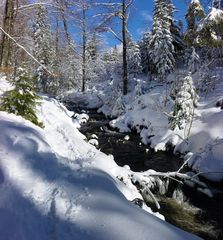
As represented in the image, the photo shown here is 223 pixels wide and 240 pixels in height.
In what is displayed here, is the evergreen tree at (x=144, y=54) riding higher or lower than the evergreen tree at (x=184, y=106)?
higher

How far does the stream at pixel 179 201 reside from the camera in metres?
7.17

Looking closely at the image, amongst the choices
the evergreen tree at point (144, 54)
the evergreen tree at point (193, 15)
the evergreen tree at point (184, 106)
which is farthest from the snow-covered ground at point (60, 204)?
the evergreen tree at point (144, 54)

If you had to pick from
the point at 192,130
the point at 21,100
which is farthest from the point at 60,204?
the point at 192,130

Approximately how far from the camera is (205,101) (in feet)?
58.3

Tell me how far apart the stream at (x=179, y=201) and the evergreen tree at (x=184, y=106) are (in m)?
1.85

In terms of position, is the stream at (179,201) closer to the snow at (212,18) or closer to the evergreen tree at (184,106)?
the evergreen tree at (184,106)

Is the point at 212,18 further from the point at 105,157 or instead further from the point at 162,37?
the point at 162,37

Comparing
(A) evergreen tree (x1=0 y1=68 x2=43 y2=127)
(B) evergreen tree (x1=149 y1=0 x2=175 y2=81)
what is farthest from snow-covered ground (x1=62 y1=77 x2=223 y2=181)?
(B) evergreen tree (x1=149 y1=0 x2=175 y2=81)

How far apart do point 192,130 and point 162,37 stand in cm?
2478

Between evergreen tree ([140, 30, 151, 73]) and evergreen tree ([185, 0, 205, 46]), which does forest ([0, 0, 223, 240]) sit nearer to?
evergreen tree ([185, 0, 205, 46])

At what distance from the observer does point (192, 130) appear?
14.3 metres

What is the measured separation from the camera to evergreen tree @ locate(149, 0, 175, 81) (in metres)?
36.3

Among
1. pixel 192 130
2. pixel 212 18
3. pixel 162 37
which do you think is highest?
pixel 162 37

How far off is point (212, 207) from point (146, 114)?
10.1 m
